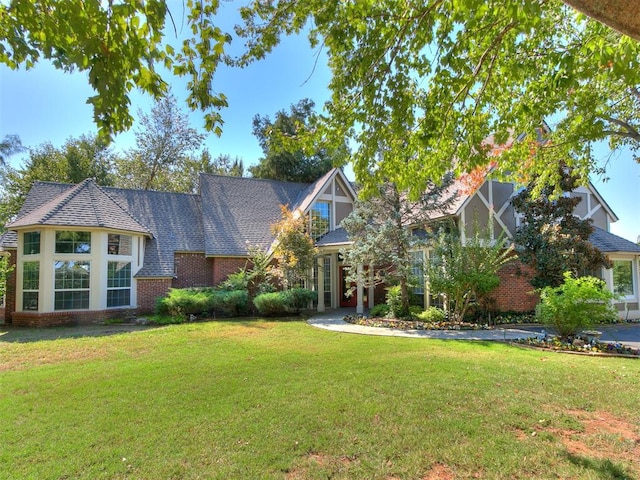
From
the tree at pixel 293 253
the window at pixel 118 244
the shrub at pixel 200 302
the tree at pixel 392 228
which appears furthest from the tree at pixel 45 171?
the tree at pixel 392 228

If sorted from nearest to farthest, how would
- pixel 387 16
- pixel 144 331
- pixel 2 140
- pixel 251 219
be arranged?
1. pixel 387 16
2. pixel 144 331
3. pixel 251 219
4. pixel 2 140

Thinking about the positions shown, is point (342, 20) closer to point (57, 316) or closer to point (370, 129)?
point (370, 129)

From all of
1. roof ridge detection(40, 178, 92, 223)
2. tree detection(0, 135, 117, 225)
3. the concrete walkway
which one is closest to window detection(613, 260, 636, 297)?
the concrete walkway

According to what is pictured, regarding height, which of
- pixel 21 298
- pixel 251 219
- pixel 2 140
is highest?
pixel 2 140

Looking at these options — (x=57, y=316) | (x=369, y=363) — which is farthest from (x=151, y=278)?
(x=369, y=363)

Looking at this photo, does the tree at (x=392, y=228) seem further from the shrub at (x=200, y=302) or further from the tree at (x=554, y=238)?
the shrub at (x=200, y=302)

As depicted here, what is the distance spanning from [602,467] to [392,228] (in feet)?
31.1

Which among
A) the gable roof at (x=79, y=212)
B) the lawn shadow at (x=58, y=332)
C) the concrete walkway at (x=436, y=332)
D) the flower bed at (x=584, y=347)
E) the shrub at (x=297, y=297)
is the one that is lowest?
the lawn shadow at (x=58, y=332)

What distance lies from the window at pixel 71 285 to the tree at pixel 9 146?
1523cm

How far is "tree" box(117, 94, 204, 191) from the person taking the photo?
2780 centimetres

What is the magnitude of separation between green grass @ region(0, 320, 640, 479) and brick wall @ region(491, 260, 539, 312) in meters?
5.76

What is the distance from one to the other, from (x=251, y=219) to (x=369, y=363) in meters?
13.2

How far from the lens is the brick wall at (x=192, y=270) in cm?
1641

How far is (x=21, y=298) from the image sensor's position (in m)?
13.3
